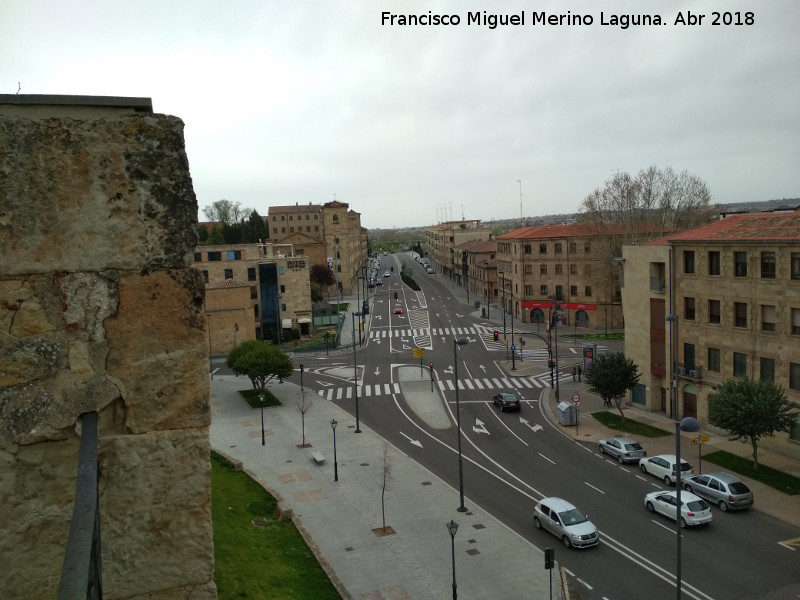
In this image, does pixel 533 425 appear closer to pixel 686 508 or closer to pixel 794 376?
pixel 794 376

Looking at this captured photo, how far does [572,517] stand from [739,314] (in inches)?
621

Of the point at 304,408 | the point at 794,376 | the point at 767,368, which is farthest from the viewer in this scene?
the point at 304,408

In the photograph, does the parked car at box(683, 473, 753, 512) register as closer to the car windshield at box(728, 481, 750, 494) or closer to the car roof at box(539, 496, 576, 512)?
the car windshield at box(728, 481, 750, 494)

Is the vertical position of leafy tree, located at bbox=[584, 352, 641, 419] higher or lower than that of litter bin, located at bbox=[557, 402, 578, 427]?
higher

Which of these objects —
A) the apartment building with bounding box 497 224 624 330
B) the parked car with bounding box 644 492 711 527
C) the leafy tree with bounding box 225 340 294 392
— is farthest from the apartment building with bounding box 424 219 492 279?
the parked car with bounding box 644 492 711 527

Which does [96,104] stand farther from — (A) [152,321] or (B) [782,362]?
(B) [782,362]

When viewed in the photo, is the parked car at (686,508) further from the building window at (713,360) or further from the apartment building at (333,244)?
the apartment building at (333,244)

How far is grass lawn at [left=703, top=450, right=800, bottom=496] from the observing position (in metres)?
25.9

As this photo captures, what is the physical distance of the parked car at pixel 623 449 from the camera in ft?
95.9

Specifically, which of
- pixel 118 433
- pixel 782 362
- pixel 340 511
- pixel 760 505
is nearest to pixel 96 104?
pixel 118 433

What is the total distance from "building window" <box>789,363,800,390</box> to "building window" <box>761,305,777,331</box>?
6.02ft

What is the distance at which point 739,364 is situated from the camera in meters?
31.7

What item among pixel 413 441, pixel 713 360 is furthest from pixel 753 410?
pixel 413 441

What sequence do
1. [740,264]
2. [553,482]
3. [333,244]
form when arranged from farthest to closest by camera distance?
[333,244]
[740,264]
[553,482]
